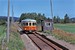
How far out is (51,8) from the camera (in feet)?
177

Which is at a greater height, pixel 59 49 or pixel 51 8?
pixel 51 8

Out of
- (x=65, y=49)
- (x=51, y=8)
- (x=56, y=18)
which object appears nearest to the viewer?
(x=65, y=49)

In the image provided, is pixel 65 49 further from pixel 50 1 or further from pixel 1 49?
pixel 50 1

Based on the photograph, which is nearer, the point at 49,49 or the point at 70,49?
the point at 70,49

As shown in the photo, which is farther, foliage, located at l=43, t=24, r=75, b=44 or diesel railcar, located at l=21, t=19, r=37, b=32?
diesel railcar, located at l=21, t=19, r=37, b=32

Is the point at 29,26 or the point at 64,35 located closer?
the point at 64,35

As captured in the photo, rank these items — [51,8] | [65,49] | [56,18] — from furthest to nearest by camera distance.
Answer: [56,18], [51,8], [65,49]

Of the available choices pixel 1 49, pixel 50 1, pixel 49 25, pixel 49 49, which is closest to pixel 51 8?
pixel 50 1

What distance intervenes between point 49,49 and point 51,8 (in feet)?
103

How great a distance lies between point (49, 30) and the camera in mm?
47812

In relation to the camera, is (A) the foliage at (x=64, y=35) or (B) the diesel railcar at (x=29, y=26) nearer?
(A) the foliage at (x=64, y=35)

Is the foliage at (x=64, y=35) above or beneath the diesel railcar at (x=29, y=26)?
beneath

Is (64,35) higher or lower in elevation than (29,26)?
lower

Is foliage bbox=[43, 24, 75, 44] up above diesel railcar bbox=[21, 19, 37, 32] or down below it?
below
